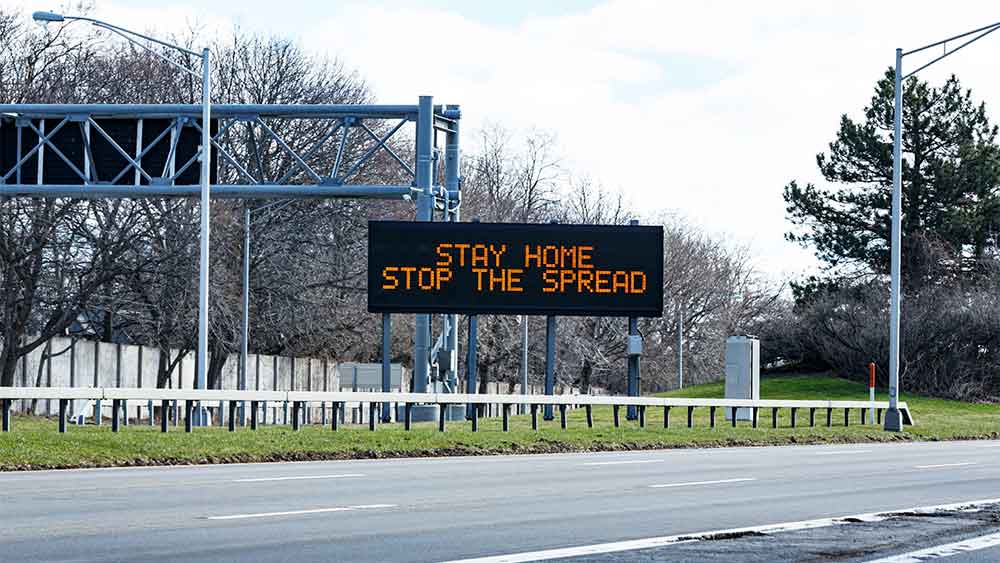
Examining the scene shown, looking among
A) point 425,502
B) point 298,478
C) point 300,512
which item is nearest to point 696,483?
point 298,478

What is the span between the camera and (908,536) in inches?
498

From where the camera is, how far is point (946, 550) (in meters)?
11.8

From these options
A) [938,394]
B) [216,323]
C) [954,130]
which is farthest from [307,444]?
[954,130]

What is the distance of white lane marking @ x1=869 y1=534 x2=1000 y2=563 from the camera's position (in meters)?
11.0

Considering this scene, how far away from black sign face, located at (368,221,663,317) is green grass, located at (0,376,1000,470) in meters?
2.70

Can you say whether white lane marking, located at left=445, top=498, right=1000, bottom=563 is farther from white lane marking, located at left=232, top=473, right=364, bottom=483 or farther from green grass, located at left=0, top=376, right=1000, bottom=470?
green grass, located at left=0, top=376, right=1000, bottom=470

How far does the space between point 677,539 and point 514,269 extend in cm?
2565

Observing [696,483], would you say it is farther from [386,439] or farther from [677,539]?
[386,439]

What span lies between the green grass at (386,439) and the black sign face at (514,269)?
2695 mm

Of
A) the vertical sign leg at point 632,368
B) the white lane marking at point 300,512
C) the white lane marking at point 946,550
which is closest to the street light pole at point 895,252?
the vertical sign leg at point 632,368

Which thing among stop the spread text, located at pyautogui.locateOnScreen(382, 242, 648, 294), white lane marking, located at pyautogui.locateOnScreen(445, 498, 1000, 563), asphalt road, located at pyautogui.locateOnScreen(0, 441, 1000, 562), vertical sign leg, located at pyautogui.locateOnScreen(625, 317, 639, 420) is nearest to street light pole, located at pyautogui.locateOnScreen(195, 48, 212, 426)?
stop the spread text, located at pyautogui.locateOnScreen(382, 242, 648, 294)

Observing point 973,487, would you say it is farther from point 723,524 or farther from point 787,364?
point 787,364

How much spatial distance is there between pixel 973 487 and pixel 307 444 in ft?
34.1

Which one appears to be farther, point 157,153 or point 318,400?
point 157,153
